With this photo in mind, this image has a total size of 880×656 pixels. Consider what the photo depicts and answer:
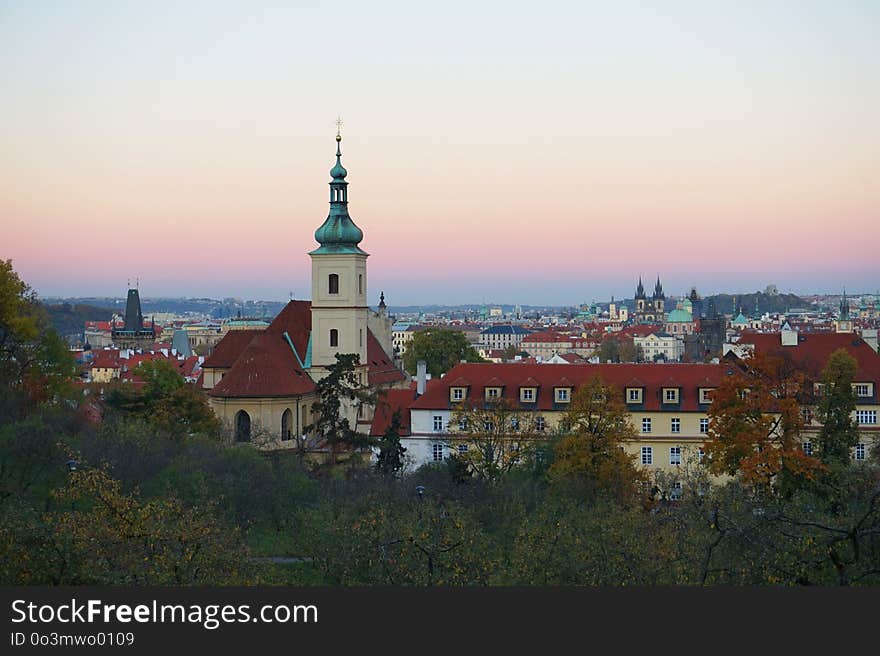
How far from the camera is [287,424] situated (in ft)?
177

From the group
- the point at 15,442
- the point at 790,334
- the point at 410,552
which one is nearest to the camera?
the point at 410,552

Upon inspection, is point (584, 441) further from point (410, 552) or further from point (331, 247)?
point (331, 247)

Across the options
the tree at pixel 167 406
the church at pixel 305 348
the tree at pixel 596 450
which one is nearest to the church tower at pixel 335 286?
the church at pixel 305 348

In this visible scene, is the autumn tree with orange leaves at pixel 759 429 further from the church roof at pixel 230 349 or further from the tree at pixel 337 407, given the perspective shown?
the church roof at pixel 230 349

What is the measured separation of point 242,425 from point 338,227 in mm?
11666

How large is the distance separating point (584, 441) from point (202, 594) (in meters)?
24.1

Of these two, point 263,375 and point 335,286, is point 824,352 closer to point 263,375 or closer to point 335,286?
point 335,286

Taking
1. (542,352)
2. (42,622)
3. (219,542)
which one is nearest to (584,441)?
(219,542)

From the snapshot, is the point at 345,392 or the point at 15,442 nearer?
the point at 15,442

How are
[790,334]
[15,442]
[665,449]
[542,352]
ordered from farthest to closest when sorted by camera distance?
[542,352] → [790,334] → [665,449] → [15,442]

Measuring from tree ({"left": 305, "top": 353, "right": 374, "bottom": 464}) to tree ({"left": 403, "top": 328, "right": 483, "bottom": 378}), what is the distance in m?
28.4

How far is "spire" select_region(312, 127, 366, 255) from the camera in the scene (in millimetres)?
57250

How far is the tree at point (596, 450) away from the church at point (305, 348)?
17.4 meters

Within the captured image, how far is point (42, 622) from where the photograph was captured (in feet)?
42.9
